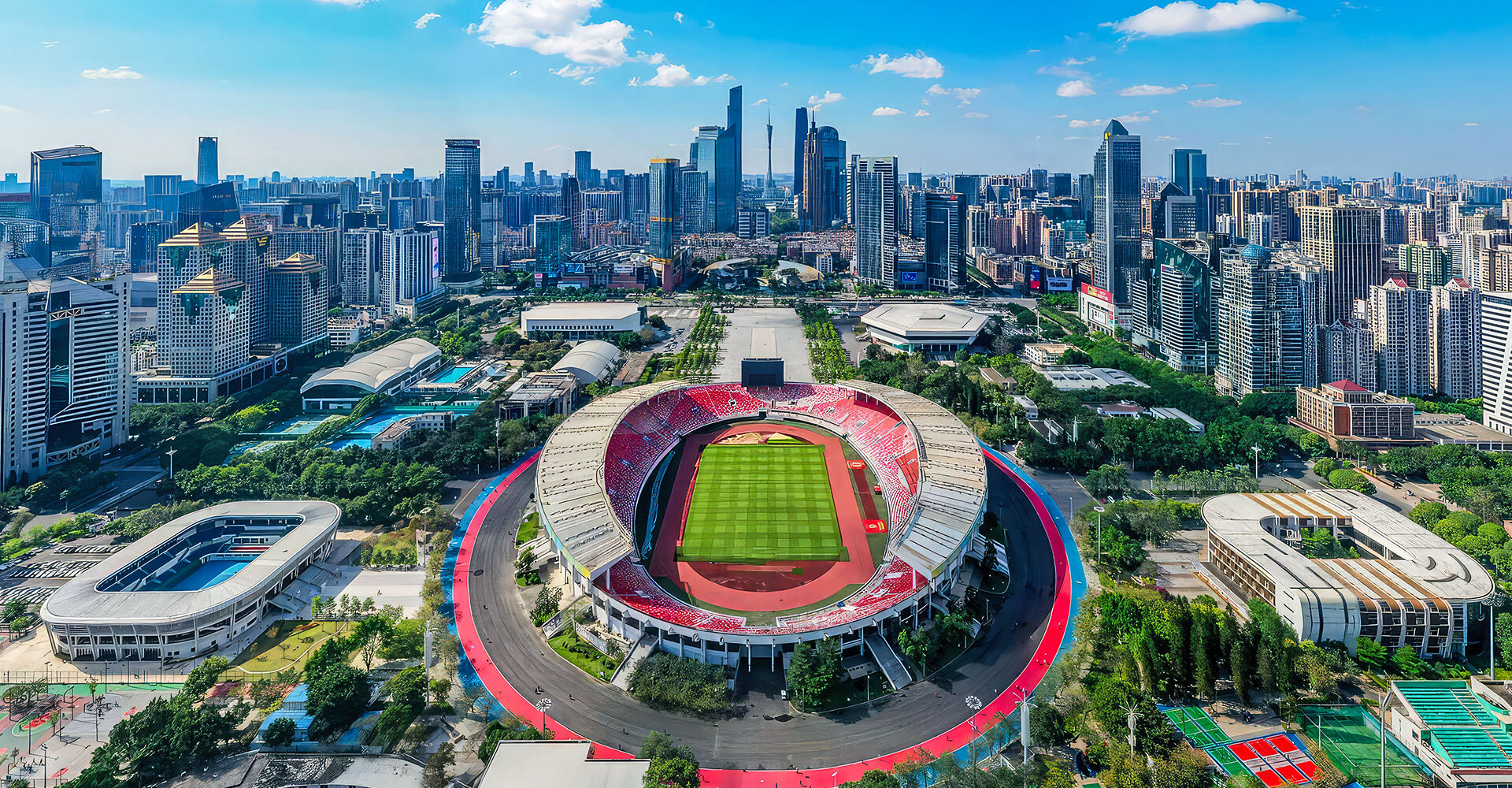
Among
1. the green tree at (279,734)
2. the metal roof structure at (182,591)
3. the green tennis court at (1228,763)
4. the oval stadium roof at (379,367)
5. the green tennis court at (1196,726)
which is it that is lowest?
the green tennis court at (1228,763)

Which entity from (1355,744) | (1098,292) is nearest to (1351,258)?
(1098,292)

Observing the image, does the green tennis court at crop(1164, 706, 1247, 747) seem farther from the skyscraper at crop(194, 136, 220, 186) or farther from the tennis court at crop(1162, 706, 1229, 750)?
the skyscraper at crop(194, 136, 220, 186)

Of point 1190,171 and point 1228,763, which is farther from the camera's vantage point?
point 1190,171

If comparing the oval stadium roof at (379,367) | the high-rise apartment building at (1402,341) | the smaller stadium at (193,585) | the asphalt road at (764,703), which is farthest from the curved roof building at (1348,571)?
the oval stadium roof at (379,367)

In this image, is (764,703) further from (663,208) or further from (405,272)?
(663,208)

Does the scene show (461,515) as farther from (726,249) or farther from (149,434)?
(726,249)

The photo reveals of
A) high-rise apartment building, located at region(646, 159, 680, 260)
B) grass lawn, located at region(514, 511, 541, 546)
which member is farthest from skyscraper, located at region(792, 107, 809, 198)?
grass lawn, located at region(514, 511, 541, 546)

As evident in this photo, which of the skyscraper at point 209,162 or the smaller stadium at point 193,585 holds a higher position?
the skyscraper at point 209,162

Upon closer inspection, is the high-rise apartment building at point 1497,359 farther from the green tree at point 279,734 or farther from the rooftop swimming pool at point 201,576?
the rooftop swimming pool at point 201,576
